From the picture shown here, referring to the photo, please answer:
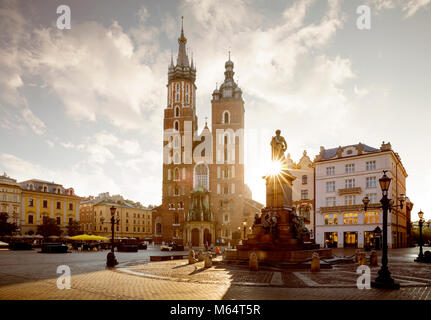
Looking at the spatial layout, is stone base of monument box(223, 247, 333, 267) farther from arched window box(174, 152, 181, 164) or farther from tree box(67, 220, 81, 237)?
tree box(67, 220, 81, 237)

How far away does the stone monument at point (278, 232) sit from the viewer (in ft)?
63.8

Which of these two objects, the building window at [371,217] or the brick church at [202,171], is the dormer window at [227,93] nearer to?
the brick church at [202,171]

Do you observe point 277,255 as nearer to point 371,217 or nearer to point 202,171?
point 371,217

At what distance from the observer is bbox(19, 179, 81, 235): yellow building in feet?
239

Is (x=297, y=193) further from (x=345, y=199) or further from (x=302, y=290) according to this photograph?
(x=302, y=290)

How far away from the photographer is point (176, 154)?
7731 cm

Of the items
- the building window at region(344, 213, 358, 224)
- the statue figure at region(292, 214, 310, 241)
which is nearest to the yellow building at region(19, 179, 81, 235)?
the building window at region(344, 213, 358, 224)

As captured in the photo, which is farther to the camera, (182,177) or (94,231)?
(94,231)

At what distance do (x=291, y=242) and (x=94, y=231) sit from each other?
8910 centimetres

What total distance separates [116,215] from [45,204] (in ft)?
75.6

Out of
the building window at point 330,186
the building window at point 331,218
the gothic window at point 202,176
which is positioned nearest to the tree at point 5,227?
the gothic window at point 202,176

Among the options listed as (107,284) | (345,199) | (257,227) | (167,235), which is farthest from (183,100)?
(107,284)

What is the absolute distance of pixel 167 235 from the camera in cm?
7450

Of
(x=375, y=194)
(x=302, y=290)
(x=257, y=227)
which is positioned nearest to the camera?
(x=302, y=290)
